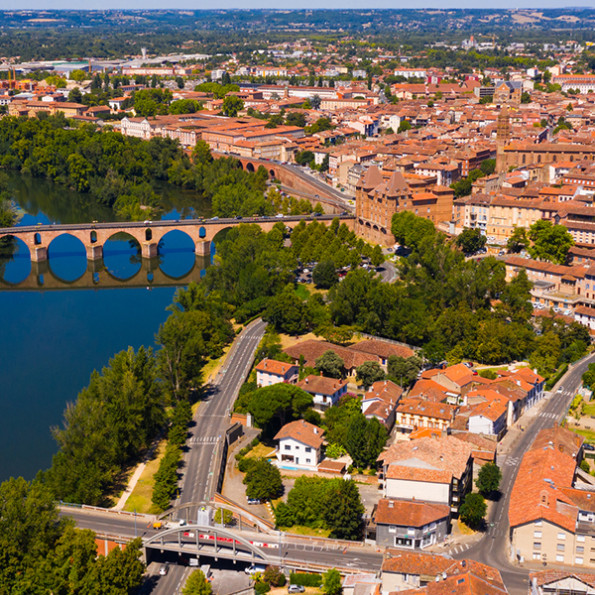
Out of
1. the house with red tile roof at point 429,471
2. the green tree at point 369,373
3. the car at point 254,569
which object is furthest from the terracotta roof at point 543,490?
the green tree at point 369,373

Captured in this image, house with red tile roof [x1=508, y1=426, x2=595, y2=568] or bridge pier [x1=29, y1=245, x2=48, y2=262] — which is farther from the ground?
house with red tile roof [x1=508, y1=426, x2=595, y2=568]

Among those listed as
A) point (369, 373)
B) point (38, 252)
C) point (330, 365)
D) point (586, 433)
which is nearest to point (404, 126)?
point (38, 252)

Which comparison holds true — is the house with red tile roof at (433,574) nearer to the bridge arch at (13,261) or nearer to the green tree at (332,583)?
the green tree at (332,583)

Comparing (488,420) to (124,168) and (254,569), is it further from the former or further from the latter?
(124,168)

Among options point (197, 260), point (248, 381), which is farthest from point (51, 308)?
point (248, 381)

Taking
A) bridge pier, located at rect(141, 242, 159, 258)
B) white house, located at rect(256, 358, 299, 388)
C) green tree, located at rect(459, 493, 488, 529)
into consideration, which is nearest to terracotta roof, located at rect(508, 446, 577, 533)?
green tree, located at rect(459, 493, 488, 529)

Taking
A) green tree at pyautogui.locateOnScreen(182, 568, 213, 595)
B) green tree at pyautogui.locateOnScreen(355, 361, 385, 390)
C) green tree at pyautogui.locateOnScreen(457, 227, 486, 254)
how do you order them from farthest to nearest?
1. green tree at pyautogui.locateOnScreen(457, 227, 486, 254)
2. green tree at pyautogui.locateOnScreen(355, 361, 385, 390)
3. green tree at pyautogui.locateOnScreen(182, 568, 213, 595)

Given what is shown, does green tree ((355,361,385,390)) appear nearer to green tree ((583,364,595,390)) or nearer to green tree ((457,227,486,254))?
green tree ((583,364,595,390))

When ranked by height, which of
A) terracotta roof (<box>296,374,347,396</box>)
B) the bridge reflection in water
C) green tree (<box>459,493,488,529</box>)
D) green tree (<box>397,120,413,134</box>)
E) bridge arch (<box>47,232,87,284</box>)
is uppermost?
green tree (<box>397,120,413,134</box>)
